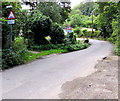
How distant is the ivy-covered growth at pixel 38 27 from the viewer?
49.5 ft

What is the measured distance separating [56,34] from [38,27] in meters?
2.95

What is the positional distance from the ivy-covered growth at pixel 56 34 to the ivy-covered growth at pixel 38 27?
3.52ft

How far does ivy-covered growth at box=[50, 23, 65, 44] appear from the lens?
17.2 meters

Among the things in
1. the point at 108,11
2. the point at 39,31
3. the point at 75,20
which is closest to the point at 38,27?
the point at 39,31

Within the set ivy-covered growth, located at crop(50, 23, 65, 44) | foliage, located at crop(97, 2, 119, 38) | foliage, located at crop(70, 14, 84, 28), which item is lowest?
ivy-covered growth, located at crop(50, 23, 65, 44)

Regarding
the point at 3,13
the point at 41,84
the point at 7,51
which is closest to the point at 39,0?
the point at 3,13

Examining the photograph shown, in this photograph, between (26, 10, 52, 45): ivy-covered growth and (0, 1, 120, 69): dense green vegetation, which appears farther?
(26, 10, 52, 45): ivy-covered growth

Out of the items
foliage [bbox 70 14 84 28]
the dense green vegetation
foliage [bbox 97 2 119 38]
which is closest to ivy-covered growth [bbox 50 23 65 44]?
the dense green vegetation

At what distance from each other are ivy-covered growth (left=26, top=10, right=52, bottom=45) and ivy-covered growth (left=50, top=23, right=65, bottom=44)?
1.07m

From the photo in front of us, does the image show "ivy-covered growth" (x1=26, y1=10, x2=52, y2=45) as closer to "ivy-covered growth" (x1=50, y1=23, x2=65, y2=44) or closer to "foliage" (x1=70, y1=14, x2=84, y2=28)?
"ivy-covered growth" (x1=50, y1=23, x2=65, y2=44)

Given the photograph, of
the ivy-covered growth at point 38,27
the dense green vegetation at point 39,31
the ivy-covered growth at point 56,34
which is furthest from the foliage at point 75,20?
the ivy-covered growth at point 38,27

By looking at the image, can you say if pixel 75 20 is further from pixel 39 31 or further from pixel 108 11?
pixel 108 11

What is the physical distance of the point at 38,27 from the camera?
15.3 m

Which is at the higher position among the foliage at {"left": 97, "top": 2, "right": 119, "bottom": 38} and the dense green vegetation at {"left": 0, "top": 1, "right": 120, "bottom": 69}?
the foliage at {"left": 97, "top": 2, "right": 119, "bottom": 38}
